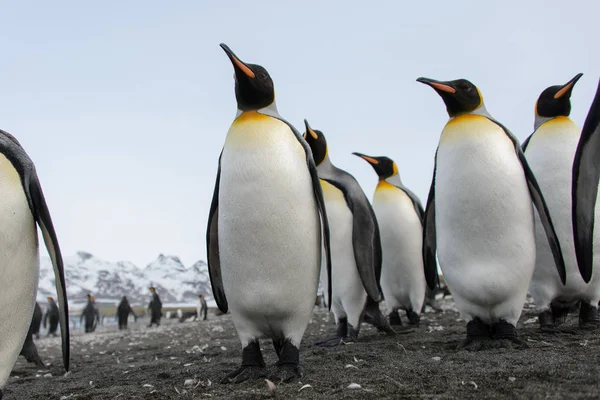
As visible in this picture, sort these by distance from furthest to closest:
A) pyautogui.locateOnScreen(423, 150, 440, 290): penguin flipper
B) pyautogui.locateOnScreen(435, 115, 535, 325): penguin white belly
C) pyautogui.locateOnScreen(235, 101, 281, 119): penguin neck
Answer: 1. pyautogui.locateOnScreen(423, 150, 440, 290): penguin flipper
2. pyautogui.locateOnScreen(435, 115, 535, 325): penguin white belly
3. pyautogui.locateOnScreen(235, 101, 281, 119): penguin neck

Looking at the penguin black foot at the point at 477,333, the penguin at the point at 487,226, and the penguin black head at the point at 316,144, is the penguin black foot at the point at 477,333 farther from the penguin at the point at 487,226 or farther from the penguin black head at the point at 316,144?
the penguin black head at the point at 316,144

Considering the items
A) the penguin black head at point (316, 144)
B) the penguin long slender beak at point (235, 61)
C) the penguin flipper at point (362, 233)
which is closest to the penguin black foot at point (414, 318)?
the penguin flipper at point (362, 233)

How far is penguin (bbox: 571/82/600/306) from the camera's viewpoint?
312cm

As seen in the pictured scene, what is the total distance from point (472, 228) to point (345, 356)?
142cm

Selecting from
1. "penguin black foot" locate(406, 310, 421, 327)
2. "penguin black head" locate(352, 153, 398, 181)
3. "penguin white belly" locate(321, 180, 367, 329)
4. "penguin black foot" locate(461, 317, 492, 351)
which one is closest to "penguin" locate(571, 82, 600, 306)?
"penguin black foot" locate(461, 317, 492, 351)

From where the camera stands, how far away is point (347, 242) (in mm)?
5730

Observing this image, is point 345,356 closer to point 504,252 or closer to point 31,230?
point 504,252

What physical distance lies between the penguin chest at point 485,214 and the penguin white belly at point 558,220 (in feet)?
3.08

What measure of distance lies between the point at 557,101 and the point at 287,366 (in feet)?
12.5

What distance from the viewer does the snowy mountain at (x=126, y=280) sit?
94113mm

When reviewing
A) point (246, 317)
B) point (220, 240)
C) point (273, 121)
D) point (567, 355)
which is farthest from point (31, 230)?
point (567, 355)

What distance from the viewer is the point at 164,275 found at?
129 meters

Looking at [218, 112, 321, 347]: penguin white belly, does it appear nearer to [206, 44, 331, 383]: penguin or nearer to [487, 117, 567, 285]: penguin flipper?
[206, 44, 331, 383]: penguin

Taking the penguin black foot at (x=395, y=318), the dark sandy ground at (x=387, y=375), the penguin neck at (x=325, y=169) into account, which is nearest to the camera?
the dark sandy ground at (x=387, y=375)
